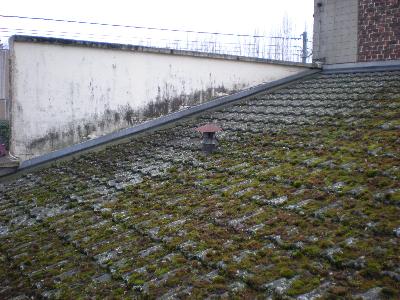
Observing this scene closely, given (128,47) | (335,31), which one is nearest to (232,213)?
(128,47)

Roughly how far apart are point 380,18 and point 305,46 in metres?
5.46

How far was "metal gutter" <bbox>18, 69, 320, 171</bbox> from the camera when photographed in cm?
732

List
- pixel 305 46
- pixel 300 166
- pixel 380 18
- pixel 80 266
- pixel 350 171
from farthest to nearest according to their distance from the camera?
pixel 305 46 < pixel 380 18 < pixel 300 166 < pixel 350 171 < pixel 80 266

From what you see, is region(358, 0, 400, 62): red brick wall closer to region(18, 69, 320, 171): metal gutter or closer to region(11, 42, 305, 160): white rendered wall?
region(18, 69, 320, 171): metal gutter

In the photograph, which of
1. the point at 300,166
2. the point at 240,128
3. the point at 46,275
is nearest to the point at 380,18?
the point at 240,128

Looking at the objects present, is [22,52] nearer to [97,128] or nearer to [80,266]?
[97,128]

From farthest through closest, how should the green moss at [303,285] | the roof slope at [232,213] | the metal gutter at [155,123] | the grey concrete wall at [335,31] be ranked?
1. the grey concrete wall at [335,31]
2. the metal gutter at [155,123]
3. the roof slope at [232,213]
4. the green moss at [303,285]

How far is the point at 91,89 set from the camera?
7566mm

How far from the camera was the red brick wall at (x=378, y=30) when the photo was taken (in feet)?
27.7

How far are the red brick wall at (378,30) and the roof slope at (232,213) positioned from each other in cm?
167

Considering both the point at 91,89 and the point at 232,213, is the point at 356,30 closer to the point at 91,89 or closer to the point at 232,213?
the point at 91,89

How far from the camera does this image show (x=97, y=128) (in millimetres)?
7641

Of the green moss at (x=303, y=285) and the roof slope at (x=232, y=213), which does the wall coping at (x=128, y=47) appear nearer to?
the roof slope at (x=232, y=213)

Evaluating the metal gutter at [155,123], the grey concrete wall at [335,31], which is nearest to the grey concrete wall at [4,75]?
the metal gutter at [155,123]
